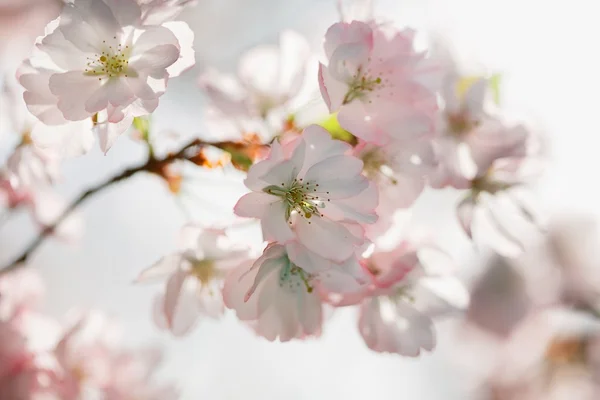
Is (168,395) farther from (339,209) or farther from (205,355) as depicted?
(205,355)

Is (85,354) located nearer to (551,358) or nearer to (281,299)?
(281,299)

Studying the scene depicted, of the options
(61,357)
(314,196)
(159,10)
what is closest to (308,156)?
(314,196)

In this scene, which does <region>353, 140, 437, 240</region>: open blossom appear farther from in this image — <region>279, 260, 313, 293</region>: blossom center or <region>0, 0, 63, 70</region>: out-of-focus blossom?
<region>0, 0, 63, 70</region>: out-of-focus blossom

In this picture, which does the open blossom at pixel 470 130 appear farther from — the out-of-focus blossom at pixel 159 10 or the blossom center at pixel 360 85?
the out-of-focus blossom at pixel 159 10

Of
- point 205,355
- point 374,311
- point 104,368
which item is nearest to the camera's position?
point 374,311

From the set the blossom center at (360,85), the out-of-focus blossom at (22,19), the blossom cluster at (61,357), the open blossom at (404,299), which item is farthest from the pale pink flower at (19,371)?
the out-of-focus blossom at (22,19)

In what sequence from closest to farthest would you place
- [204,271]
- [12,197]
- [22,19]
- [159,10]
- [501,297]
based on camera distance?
[159,10] → [204,271] → [12,197] → [22,19] → [501,297]

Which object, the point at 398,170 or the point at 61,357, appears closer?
the point at 398,170

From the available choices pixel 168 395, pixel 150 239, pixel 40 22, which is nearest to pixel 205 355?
pixel 150 239
